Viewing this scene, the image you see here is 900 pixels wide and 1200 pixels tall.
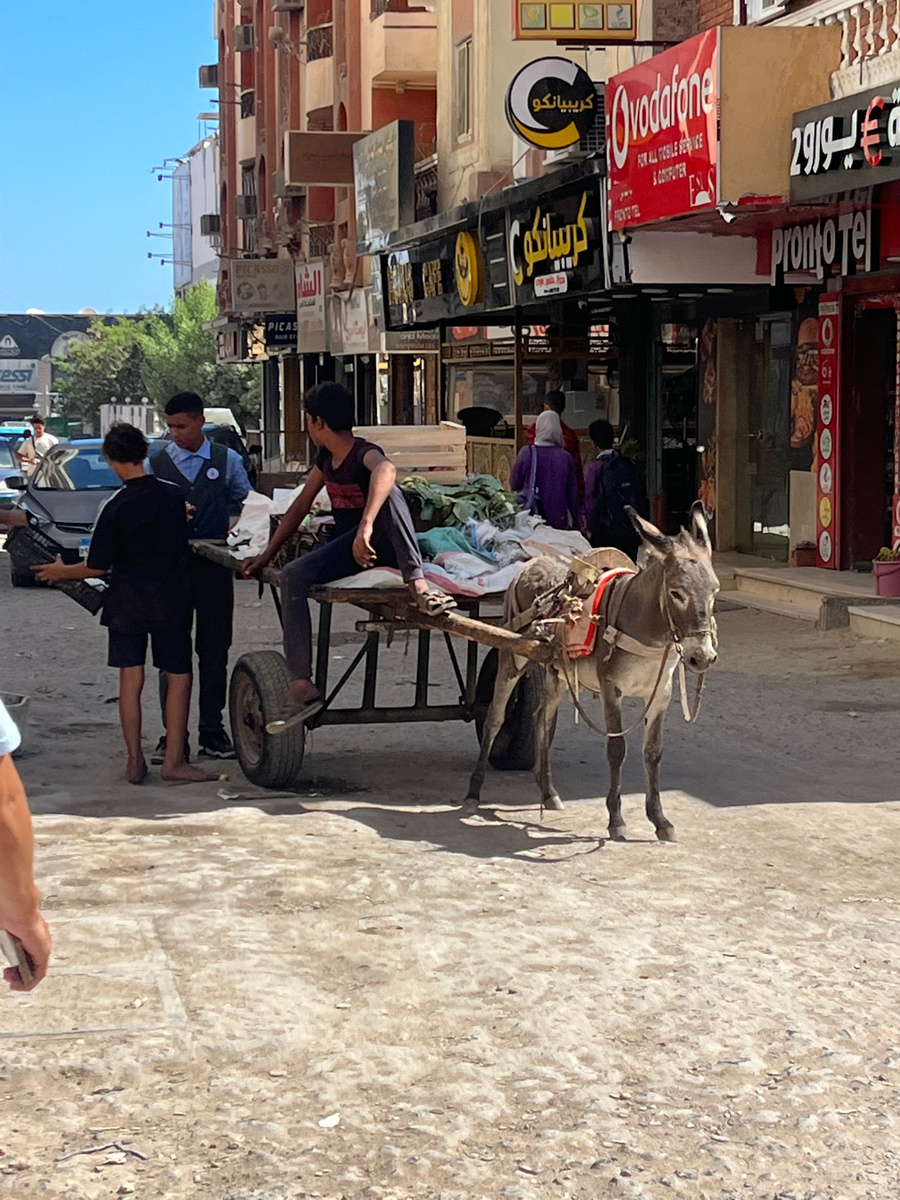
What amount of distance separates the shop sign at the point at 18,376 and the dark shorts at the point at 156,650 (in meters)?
121

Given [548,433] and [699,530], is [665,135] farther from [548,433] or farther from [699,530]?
[699,530]

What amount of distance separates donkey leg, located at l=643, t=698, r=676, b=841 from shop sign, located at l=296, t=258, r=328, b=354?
3284 cm

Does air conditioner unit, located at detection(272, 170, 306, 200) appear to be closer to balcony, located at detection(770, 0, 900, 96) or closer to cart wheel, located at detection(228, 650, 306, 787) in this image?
balcony, located at detection(770, 0, 900, 96)

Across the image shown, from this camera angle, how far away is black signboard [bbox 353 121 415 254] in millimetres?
29250

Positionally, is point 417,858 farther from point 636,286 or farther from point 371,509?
point 636,286

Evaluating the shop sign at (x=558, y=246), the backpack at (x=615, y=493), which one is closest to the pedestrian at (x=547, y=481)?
the backpack at (x=615, y=493)

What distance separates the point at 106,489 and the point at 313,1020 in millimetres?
17410

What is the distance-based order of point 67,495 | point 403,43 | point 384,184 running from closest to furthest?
point 67,495
point 384,184
point 403,43

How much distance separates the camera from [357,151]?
33.0m

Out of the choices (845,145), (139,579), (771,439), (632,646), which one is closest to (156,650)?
(139,579)

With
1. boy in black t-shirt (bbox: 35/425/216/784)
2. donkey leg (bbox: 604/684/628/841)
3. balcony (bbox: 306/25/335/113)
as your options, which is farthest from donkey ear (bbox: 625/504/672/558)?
balcony (bbox: 306/25/335/113)

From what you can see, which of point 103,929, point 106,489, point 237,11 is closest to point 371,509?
point 103,929

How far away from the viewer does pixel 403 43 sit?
109 ft

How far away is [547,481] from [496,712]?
910 cm
